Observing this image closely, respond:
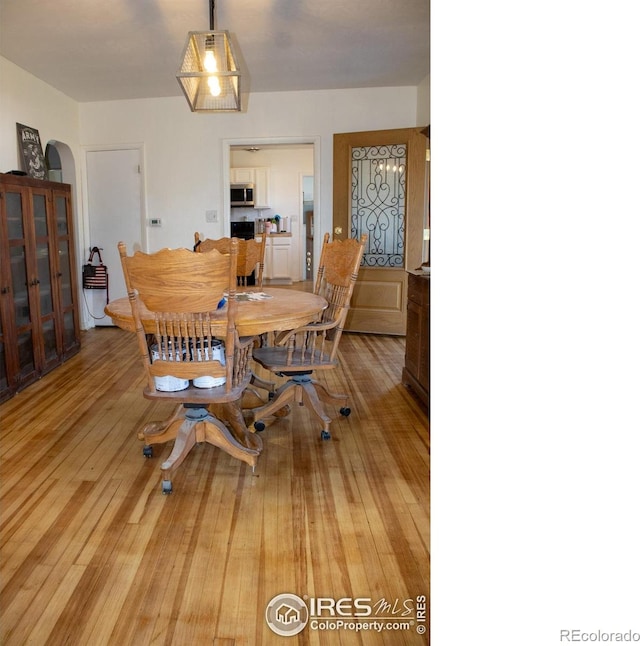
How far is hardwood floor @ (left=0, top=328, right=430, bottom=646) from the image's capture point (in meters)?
1.49

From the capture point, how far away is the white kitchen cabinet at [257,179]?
9859mm

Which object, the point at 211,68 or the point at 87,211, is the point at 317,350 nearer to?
the point at 211,68

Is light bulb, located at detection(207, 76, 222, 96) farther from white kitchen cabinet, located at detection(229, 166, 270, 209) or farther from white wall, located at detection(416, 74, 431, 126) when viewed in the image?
white kitchen cabinet, located at detection(229, 166, 270, 209)

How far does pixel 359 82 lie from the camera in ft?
17.1

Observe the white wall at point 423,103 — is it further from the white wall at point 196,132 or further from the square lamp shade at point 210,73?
the square lamp shade at point 210,73

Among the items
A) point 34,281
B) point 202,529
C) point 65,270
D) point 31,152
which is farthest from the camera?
point 31,152

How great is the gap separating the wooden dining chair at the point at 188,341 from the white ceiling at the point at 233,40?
7.10 ft

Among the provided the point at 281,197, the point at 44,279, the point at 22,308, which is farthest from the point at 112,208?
the point at 281,197

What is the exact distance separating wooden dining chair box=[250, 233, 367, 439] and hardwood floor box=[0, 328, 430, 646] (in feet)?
0.47

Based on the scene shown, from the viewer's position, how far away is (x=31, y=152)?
470cm

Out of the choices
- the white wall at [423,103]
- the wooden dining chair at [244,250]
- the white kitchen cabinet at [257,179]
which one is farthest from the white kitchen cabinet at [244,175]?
the wooden dining chair at [244,250]

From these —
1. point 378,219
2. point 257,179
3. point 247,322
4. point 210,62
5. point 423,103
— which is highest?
point 423,103

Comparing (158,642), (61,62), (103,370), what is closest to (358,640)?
(158,642)

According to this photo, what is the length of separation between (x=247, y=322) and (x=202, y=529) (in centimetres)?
85
